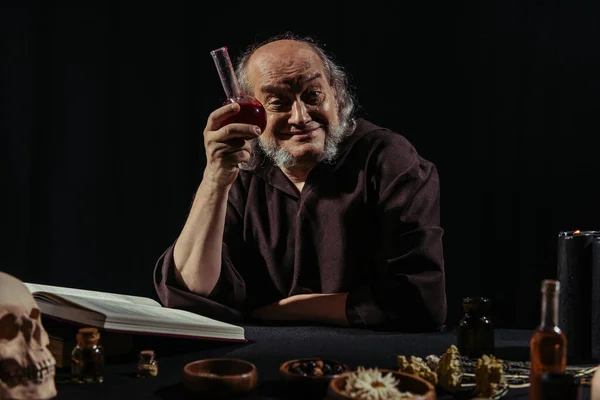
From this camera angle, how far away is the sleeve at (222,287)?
6.50ft

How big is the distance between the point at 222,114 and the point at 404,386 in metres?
1.01

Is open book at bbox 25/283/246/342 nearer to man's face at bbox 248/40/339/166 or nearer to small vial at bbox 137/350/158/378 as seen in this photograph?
small vial at bbox 137/350/158/378

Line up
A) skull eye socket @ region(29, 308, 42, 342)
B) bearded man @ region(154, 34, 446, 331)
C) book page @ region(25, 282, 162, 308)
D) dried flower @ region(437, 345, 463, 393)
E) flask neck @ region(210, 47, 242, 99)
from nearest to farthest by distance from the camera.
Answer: skull eye socket @ region(29, 308, 42, 342)
dried flower @ region(437, 345, 463, 393)
book page @ region(25, 282, 162, 308)
flask neck @ region(210, 47, 242, 99)
bearded man @ region(154, 34, 446, 331)

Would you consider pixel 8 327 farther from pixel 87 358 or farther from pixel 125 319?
pixel 125 319

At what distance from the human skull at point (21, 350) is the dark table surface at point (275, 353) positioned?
136 mm

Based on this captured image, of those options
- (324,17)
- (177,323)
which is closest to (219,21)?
(324,17)

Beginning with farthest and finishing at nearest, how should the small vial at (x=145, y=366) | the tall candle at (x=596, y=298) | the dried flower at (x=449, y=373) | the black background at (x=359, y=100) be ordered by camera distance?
the black background at (x=359, y=100) < the tall candle at (x=596, y=298) < the small vial at (x=145, y=366) < the dried flower at (x=449, y=373)

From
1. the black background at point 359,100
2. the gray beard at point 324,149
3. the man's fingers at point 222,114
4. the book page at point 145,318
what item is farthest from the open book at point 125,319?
the black background at point 359,100

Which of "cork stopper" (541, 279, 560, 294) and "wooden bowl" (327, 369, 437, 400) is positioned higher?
"cork stopper" (541, 279, 560, 294)

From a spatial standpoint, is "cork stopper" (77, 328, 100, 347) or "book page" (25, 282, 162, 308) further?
"book page" (25, 282, 162, 308)

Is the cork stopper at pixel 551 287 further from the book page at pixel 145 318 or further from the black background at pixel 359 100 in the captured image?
the black background at pixel 359 100

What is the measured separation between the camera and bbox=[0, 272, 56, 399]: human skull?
3.50 ft

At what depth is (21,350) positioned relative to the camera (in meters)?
1.08

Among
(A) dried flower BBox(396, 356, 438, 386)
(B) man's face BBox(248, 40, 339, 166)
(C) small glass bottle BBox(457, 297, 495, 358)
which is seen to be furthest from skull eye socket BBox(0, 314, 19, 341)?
(B) man's face BBox(248, 40, 339, 166)
